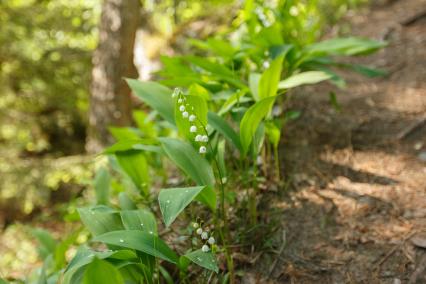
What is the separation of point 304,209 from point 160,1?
5.90 metres

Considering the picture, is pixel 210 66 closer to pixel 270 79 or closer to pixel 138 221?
pixel 270 79

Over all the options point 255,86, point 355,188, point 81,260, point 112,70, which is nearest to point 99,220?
point 81,260

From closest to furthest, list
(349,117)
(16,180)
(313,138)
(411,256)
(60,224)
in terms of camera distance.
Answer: (411,256)
(313,138)
(349,117)
(16,180)
(60,224)

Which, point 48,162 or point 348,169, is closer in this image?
point 348,169

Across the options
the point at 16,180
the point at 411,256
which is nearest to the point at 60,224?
the point at 16,180

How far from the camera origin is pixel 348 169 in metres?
2.54

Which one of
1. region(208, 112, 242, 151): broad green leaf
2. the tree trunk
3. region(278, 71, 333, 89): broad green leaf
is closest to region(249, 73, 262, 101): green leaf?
region(278, 71, 333, 89): broad green leaf

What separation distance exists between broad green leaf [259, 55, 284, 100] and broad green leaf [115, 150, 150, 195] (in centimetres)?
82

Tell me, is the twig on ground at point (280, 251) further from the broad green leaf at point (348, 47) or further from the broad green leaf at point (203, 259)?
the broad green leaf at point (348, 47)

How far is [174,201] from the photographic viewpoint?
1.42 m

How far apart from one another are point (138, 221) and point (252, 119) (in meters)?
0.71

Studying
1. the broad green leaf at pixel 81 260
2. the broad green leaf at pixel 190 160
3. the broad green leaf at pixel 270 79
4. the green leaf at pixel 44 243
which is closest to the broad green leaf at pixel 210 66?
the broad green leaf at pixel 270 79

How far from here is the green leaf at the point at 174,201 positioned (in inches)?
53.6

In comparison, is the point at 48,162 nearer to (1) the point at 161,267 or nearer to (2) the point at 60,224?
(2) the point at 60,224
